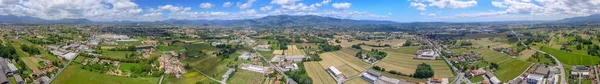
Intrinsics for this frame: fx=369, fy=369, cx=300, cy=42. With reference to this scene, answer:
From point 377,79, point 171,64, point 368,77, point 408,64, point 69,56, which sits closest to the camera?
point 377,79

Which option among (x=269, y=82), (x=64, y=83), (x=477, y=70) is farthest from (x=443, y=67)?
(x=64, y=83)

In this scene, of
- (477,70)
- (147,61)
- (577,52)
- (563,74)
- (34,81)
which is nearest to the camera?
(34,81)

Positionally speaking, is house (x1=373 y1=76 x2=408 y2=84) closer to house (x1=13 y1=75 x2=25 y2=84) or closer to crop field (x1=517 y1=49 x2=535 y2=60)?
crop field (x1=517 y1=49 x2=535 y2=60)

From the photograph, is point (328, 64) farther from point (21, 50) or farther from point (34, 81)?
point (21, 50)

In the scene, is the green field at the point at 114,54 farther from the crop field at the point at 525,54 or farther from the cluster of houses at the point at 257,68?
the crop field at the point at 525,54

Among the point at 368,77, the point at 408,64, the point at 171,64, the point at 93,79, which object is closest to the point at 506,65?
the point at 408,64

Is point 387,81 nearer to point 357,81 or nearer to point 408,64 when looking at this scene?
point 357,81
